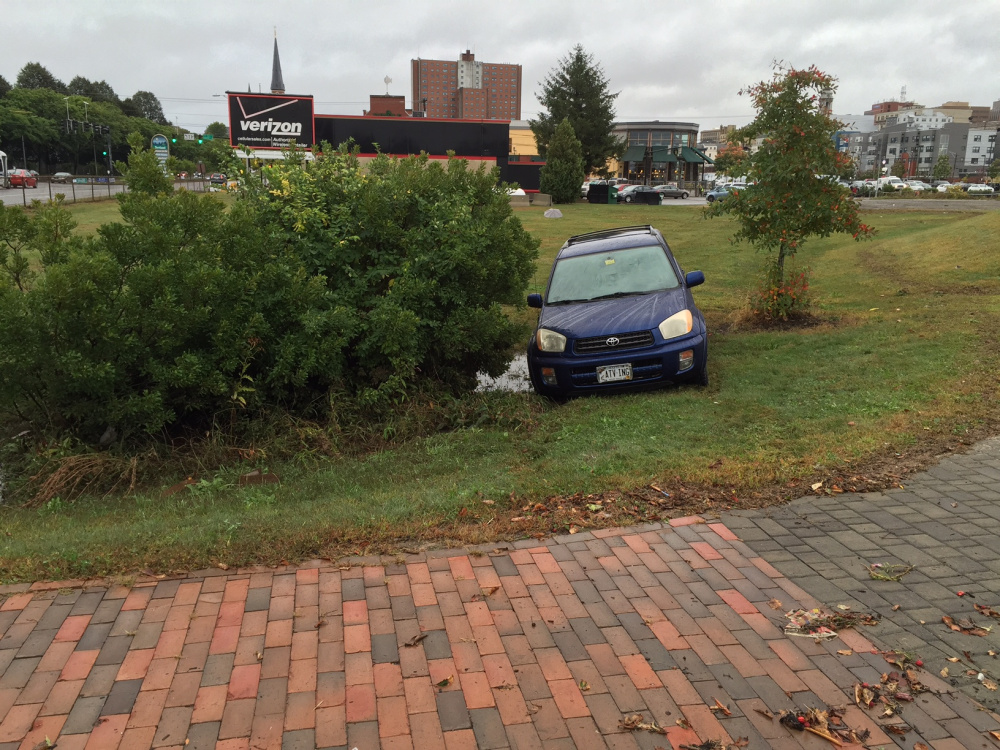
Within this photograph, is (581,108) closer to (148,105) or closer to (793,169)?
(793,169)

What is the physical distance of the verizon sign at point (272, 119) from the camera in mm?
37950

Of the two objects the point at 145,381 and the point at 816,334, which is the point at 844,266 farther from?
the point at 145,381

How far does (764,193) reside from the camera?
1070 centimetres

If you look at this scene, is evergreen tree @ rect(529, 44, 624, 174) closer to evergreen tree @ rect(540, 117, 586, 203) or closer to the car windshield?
evergreen tree @ rect(540, 117, 586, 203)

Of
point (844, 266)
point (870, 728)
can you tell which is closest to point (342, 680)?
point (870, 728)

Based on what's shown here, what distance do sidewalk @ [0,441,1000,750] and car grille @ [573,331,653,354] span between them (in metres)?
3.31

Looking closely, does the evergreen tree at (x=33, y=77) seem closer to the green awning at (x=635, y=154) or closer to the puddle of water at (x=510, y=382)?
the green awning at (x=635, y=154)

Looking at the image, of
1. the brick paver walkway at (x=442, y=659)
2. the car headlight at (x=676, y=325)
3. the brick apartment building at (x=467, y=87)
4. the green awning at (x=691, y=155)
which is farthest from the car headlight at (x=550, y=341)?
the brick apartment building at (x=467, y=87)

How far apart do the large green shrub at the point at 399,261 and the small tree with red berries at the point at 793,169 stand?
4263 millimetres

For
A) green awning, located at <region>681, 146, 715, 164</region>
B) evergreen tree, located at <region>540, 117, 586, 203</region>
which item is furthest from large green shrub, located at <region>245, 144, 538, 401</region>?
green awning, located at <region>681, 146, 715, 164</region>

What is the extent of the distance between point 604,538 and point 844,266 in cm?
1635

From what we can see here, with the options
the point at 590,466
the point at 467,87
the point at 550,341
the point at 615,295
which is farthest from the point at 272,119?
the point at 467,87

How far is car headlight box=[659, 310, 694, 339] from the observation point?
299 inches

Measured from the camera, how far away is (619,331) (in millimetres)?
7605
